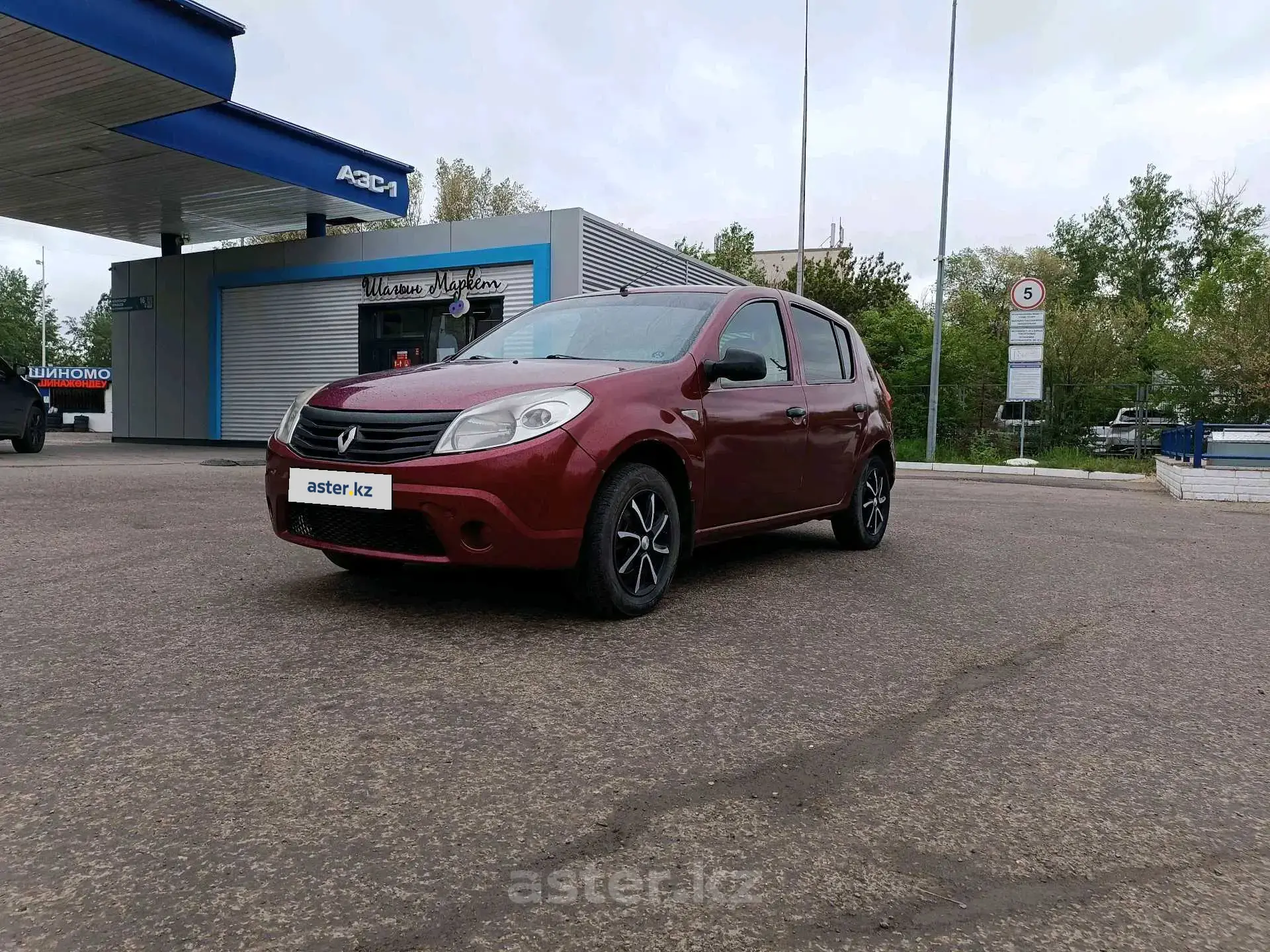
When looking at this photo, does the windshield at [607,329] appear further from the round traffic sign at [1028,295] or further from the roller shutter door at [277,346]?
the round traffic sign at [1028,295]

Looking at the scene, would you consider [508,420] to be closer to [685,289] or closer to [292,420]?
[292,420]

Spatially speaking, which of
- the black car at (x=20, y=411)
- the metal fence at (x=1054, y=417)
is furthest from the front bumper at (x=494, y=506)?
the metal fence at (x=1054, y=417)

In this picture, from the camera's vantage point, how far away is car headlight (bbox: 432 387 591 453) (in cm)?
386

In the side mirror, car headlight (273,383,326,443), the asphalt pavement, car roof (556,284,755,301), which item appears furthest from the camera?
car roof (556,284,755,301)

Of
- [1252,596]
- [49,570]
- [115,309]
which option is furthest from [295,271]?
[1252,596]

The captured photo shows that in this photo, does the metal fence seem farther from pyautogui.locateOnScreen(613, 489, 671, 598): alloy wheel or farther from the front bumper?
the front bumper

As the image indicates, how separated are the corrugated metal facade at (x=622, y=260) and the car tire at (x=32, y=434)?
9.01 m

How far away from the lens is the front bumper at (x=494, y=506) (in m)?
3.78

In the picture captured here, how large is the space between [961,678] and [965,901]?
5.64 feet

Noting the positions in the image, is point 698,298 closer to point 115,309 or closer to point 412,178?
point 115,309

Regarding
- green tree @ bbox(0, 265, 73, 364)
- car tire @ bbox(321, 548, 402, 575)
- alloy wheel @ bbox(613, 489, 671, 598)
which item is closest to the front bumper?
alloy wheel @ bbox(613, 489, 671, 598)

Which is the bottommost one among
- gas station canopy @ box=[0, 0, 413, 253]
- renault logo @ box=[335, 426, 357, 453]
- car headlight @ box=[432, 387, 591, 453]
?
renault logo @ box=[335, 426, 357, 453]

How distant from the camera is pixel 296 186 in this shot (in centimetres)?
1806

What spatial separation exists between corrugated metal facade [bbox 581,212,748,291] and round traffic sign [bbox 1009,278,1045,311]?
666 centimetres
